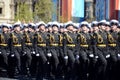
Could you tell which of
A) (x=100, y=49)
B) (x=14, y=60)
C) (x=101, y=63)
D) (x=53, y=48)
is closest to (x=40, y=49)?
(x=53, y=48)

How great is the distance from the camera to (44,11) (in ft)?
180

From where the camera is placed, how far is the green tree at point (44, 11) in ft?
171

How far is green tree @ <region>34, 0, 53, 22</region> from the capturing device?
52066 mm

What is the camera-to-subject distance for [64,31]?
53.0 feet

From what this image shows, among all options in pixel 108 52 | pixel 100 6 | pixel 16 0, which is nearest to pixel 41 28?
pixel 108 52

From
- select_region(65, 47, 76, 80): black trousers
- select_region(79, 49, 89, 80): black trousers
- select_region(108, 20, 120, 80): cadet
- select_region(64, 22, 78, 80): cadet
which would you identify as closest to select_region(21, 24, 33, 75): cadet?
select_region(65, 47, 76, 80): black trousers

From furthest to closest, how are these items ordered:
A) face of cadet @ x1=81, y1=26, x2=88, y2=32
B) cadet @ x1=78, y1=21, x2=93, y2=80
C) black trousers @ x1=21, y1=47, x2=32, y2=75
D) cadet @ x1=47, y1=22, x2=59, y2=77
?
black trousers @ x1=21, y1=47, x2=32, y2=75, cadet @ x1=47, y1=22, x2=59, y2=77, face of cadet @ x1=81, y1=26, x2=88, y2=32, cadet @ x1=78, y1=21, x2=93, y2=80

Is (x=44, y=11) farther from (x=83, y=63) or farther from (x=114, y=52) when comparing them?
(x=114, y=52)

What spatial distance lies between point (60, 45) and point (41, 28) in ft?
3.96

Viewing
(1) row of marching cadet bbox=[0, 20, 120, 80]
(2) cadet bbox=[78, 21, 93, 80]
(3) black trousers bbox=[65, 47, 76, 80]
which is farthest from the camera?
(3) black trousers bbox=[65, 47, 76, 80]

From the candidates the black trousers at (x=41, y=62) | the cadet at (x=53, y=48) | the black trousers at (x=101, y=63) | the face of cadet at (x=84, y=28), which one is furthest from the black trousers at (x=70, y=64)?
the black trousers at (x=101, y=63)

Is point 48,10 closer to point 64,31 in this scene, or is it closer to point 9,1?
point 9,1

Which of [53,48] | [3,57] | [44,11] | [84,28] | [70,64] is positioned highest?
[44,11]

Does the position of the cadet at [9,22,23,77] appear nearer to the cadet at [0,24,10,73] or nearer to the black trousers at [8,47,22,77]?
the black trousers at [8,47,22,77]
